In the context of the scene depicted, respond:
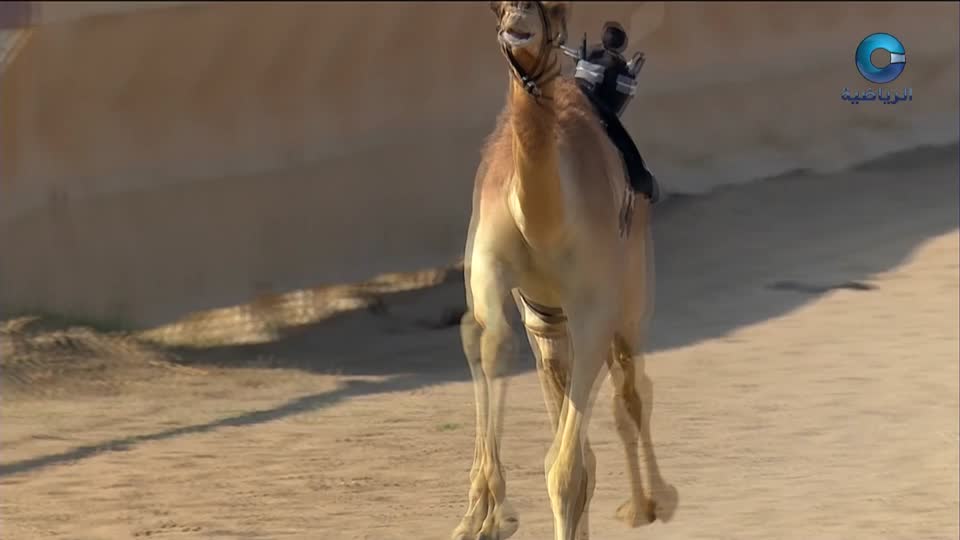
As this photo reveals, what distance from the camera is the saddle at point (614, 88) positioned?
6.62 metres

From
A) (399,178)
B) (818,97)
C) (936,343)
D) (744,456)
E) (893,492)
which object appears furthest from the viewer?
(818,97)

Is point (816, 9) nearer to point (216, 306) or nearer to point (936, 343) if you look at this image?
point (936, 343)

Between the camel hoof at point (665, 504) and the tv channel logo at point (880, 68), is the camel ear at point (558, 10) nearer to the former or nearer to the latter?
the camel hoof at point (665, 504)

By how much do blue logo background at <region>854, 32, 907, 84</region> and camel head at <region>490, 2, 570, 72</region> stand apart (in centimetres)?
904

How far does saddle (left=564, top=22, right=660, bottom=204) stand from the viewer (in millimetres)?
6617

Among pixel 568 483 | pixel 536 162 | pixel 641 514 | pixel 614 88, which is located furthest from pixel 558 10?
pixel 641 514

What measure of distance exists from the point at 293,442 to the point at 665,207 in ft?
19.7

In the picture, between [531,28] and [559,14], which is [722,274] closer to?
[559,14]

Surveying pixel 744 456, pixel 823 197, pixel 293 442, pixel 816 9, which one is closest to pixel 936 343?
pixel 744 456

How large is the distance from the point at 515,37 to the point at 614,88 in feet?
6.32

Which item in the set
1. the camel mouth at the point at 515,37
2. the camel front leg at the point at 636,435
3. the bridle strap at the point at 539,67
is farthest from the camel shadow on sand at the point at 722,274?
the camel mouth at the point at 515,37

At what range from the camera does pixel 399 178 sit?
11.6 m

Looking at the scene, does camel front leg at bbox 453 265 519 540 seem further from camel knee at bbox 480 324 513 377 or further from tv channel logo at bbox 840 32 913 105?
tv channel logo at bbox 840 32 913 105

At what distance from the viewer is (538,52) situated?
206 inches
